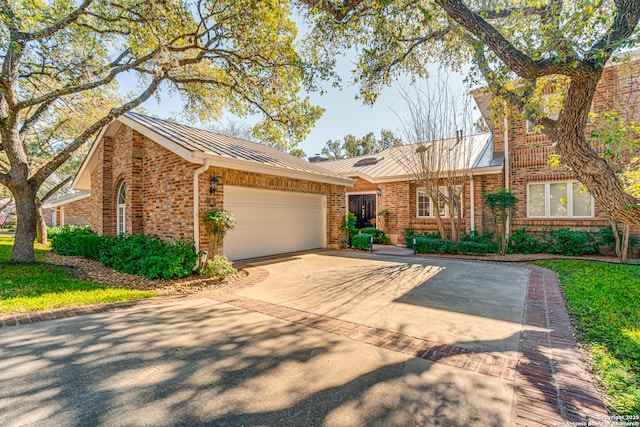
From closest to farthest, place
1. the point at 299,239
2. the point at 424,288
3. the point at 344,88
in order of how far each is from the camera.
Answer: the point at 424,288, the point at 344,88, the point at 299,239

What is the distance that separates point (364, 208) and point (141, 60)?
37.9ft

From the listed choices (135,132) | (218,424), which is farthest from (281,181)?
(218,424)

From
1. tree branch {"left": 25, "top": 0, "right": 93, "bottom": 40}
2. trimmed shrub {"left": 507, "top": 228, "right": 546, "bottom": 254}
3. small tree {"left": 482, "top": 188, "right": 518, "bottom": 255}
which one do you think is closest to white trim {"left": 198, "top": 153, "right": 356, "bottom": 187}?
tree branch {"left": 25, "top": 0, "right": 93, "bottom": 40}

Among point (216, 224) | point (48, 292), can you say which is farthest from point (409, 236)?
point (48, 292)

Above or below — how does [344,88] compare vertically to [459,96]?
below

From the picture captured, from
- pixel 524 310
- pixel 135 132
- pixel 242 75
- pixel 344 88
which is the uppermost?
pixel 242 75

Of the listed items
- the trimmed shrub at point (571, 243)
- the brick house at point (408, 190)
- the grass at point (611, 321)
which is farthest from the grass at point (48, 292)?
the trimmed shrub at point (571, 243)

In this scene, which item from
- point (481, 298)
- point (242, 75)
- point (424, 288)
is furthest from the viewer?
point (242, 75)

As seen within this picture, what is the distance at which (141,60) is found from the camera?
8.30 meters

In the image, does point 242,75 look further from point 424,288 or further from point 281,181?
point 424,288

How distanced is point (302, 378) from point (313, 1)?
629 cm

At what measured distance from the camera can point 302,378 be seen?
9.19ft

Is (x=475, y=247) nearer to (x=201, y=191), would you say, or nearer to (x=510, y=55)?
(x=510, y=55)

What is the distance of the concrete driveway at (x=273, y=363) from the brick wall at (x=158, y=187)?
3150 mm
